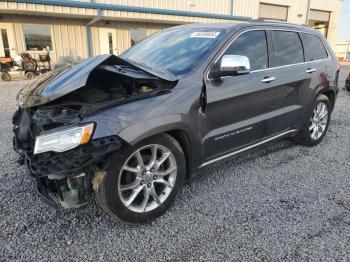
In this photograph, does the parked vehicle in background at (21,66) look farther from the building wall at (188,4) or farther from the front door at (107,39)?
the building wall at (188,4)

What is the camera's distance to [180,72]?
280cm

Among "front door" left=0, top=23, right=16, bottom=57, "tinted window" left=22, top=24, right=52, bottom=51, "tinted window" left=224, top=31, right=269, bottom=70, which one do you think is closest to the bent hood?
"tinted window" left=224, top=31, right=269, bottom=70

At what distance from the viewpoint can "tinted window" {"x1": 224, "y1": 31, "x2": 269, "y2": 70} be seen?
3156 mm

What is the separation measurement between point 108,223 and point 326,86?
3739 mm

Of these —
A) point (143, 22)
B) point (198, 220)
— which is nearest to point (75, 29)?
point (143, 22)

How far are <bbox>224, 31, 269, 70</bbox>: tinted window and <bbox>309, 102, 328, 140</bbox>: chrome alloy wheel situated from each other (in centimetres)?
160

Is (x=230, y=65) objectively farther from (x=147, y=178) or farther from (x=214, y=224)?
(x=214, y=224)

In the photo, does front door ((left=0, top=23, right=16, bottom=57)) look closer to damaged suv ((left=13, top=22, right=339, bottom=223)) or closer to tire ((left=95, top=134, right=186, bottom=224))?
damaged suv ((left=13, top=22, right=339, bottom=223))

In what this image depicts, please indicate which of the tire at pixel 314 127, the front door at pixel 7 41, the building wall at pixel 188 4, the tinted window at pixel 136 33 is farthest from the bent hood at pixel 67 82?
the tinted window at pixel 136 33

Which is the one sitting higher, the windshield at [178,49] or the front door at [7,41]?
the windshield at [178,49]

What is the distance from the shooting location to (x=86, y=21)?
15.7m

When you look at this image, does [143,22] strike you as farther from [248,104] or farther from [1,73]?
[248,104]

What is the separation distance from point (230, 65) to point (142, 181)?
4.45 feet

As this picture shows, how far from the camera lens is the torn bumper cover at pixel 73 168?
2088 mm
